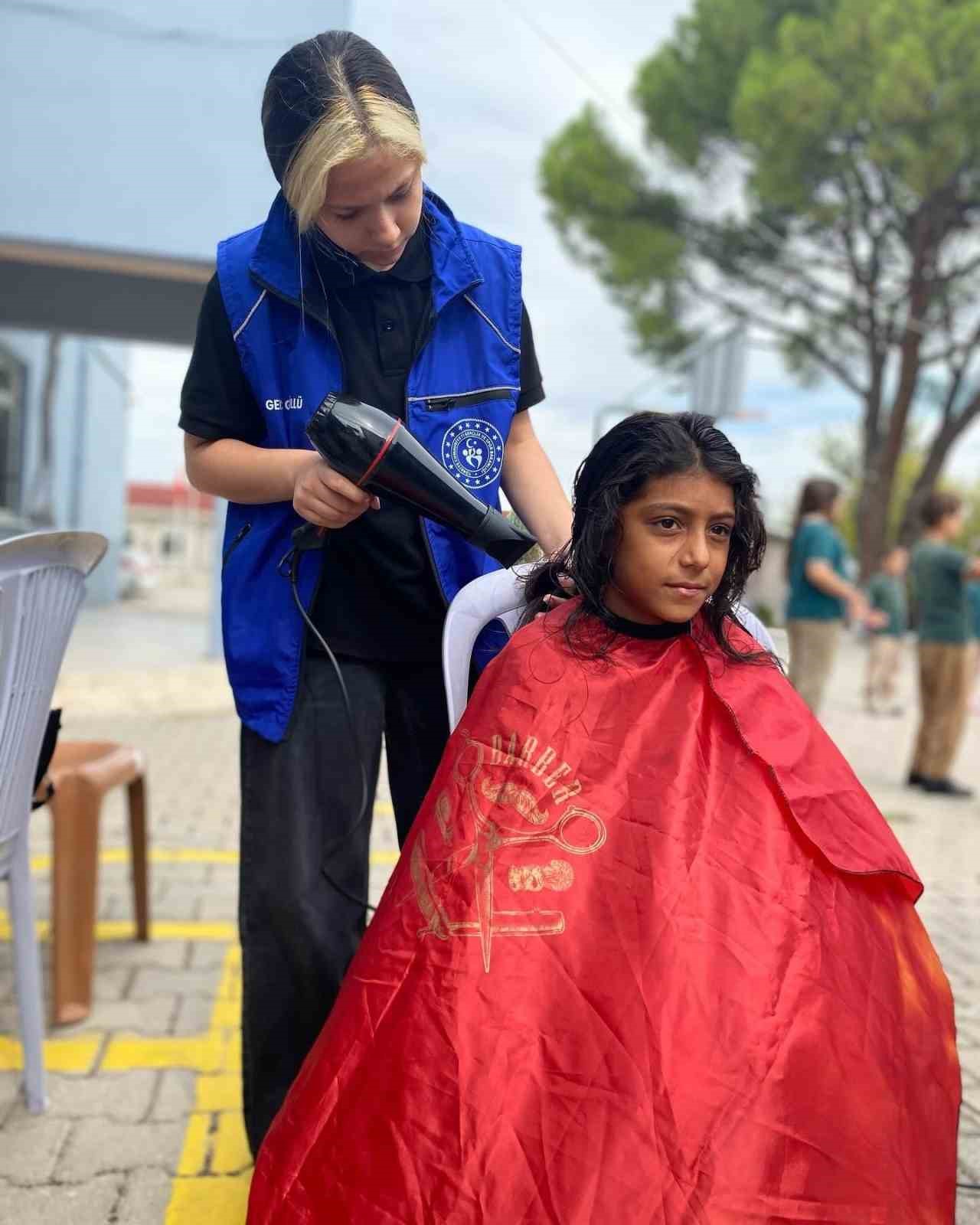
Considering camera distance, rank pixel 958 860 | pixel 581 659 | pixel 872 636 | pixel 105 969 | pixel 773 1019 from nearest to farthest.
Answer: pixel 773 1019 < pixel 581 659 < pixel 105 969 < pixel 958 860 < pixel 872 636

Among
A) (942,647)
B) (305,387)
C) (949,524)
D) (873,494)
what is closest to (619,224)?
(873,494)

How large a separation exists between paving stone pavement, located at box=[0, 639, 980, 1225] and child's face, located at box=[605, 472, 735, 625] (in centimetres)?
70

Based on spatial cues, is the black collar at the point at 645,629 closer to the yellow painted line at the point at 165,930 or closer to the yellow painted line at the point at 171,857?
the yellow painted line at the point at 165,930

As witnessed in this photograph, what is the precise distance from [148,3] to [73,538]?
22.0 ft

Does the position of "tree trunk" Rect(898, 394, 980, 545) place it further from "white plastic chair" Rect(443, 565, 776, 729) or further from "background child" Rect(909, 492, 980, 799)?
"white plastic chair" Rect(443, 565, 776, 729)

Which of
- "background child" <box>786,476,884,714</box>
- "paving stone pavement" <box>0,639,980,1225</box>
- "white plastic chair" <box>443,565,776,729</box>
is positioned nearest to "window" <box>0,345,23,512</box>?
"paving stone pavement" <box>0,639,980,1225</box>

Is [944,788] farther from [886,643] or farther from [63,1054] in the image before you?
[63,1054]

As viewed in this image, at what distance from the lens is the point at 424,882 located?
1688 millimetres

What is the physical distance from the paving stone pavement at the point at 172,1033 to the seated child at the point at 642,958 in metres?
0.52

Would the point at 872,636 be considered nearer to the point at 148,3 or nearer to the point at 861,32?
the point at 148,3

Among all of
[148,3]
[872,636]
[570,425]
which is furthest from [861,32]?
[570,425]

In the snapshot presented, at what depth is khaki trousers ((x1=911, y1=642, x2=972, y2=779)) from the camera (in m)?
6.53

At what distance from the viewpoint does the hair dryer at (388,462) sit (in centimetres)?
165

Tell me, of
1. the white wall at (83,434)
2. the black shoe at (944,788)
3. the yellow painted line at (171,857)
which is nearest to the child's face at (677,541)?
the yellow painted line at (171,857)
